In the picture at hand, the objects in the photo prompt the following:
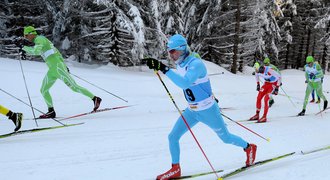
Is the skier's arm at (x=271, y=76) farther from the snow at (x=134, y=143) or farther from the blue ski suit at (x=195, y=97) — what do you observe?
the blue ski suit at (x=195, y=97)

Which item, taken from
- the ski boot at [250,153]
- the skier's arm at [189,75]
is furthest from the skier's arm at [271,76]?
the skier's arm at [189,75]

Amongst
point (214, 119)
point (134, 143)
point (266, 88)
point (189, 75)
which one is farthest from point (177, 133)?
point (266, 88)

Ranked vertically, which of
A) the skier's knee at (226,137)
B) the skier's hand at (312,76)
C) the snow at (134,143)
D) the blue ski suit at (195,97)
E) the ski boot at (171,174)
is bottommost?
the snow at (134,143)

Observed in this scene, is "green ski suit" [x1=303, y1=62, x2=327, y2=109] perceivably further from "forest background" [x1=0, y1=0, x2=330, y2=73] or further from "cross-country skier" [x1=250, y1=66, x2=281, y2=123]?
"forest background" [x1=0, y1=0, x2=330, y2=73]

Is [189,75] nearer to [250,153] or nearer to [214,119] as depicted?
[214,119]

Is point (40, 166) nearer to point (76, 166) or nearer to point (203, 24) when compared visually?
point (76, 166)

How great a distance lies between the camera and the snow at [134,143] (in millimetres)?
4848

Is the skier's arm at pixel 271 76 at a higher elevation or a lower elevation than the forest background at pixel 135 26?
lower

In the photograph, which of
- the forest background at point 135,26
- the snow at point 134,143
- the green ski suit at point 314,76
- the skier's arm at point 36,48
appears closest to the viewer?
the snow at point 134,143

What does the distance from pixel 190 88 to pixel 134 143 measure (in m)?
2.59

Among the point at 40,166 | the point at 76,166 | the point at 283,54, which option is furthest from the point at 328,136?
the point at 283,54

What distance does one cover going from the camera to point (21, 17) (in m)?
20.4

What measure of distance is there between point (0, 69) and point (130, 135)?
7786 mm

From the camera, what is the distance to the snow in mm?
4848
